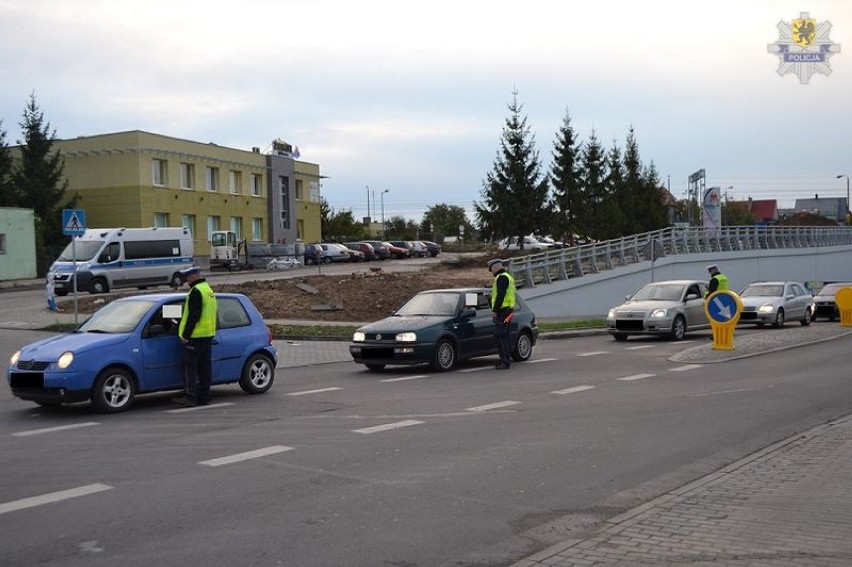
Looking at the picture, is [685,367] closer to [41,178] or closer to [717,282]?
[717,282]

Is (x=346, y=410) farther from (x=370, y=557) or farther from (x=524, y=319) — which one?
(x=524, y=319)

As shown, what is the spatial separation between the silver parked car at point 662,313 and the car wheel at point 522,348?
6.26 metres

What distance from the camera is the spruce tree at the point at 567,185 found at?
5628 cm

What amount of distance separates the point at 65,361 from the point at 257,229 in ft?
203

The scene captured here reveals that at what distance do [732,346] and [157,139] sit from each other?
49056 mm

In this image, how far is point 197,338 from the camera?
39.7 feet

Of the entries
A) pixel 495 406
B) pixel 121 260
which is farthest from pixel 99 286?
pixel 495 406

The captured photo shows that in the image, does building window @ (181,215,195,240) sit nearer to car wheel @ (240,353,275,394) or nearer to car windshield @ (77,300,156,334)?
car wheel @ (240,353,275,394)

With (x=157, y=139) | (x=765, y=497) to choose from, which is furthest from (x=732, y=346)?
(x=157, y=139)

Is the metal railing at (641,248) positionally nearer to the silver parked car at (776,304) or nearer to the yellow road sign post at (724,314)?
the silver parked car at (776,304)

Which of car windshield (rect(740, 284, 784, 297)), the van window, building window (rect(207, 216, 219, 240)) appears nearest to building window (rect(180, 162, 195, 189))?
building window (rect(207, 216, 219, 240))

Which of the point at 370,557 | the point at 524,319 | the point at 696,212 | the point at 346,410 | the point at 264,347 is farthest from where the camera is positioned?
the point at 696,212

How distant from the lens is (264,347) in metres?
13.5

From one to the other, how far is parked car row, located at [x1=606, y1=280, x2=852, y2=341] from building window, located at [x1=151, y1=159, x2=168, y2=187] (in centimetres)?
4189
